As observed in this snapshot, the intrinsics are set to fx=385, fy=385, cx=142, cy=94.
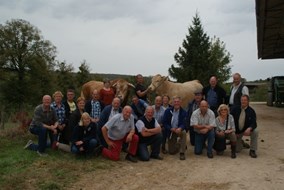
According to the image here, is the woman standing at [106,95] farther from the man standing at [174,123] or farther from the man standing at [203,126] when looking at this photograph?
the man standing at [203,126]

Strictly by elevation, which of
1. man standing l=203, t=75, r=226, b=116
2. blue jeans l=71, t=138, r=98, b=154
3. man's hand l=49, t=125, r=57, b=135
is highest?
man standing l=203, t=75, r=226, b=116

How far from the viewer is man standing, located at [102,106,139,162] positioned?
25.5 ft

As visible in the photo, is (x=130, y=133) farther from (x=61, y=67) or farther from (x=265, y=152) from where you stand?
(x=61, y=67)

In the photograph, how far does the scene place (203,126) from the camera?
8.30 meters

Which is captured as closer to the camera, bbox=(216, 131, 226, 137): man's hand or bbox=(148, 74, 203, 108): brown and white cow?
bbox=(216, 131, 226, 137): man's hand

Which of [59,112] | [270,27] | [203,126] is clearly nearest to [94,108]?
[59,112]

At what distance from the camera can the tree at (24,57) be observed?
35.9 meters

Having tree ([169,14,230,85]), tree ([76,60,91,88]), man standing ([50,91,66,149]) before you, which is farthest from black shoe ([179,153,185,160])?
tree ([76,60,91,88])

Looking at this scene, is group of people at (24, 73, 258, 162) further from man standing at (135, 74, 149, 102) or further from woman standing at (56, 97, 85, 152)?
man standing at (135, 74, 149, 102)

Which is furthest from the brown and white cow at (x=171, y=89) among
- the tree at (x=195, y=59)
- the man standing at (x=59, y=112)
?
the tree at (x=195, y=59)

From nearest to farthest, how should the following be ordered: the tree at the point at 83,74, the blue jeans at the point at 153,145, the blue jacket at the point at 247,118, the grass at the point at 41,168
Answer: the grass at the point at 41,168
the blue jeans at the point at 153,145
the blue jacket at the point at 247,118
the tree at the point at 83,74

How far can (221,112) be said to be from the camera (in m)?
8.38

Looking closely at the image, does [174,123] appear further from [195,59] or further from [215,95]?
[195,59]

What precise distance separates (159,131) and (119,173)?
1.60 metres
